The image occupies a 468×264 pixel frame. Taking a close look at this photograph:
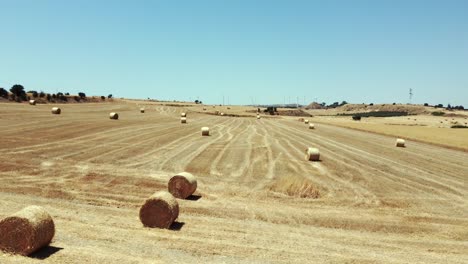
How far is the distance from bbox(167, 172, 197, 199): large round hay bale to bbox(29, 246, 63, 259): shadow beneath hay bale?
6.42 meters

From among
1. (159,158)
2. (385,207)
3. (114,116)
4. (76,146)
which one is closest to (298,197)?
(385,207)

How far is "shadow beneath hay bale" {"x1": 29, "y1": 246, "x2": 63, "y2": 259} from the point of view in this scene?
10.0 m

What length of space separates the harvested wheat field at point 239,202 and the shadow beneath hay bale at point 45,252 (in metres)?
0.02

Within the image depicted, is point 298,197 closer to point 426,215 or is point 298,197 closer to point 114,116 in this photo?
point 426,215

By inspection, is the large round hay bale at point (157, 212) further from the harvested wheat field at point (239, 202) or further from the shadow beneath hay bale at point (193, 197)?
the shadow beneath hay bale at point (193, 197)

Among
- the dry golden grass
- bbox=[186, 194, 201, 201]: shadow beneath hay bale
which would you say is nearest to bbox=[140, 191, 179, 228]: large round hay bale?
bbox=[186, 194, 201, 201]: shadow beneath hay bale

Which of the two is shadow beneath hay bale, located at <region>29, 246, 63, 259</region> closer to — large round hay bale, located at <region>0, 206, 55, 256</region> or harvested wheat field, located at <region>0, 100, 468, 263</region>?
harvested wheat field, located at <region>0, 100, 468, 263</region>

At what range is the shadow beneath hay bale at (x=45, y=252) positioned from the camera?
10.0m

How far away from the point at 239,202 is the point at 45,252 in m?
7.65

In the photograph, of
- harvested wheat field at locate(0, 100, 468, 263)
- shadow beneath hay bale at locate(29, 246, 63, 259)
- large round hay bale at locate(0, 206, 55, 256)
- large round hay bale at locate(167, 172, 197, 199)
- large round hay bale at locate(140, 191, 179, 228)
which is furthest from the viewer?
large round hay bale at locate(167, 172, 197, 199)

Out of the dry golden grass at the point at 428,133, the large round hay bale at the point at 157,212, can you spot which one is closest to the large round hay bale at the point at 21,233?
the large round hay bale at the point at 157,212

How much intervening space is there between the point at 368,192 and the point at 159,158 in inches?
461

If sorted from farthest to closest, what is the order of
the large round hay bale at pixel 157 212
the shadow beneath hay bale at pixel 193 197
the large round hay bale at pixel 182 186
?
the shadow beneath hay bale at pixel 193 197 < the large round hay bale at pixel 182 186 < the large round hay bale at pixel 157 212

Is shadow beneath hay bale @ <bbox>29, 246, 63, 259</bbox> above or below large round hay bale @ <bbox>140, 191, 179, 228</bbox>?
below
